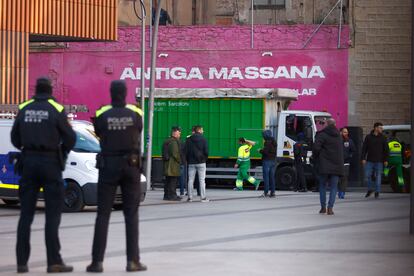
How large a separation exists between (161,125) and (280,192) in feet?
16.9

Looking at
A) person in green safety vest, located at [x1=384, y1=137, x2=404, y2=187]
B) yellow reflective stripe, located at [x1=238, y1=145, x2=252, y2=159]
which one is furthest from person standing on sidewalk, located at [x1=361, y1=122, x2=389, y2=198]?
yellow reflective stripe, located at [x1=238, y1=145, x2=252, y2=159]

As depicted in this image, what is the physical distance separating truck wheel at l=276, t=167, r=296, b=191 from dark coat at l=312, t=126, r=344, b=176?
44.6 ft

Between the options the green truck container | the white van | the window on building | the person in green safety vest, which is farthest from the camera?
the window on building

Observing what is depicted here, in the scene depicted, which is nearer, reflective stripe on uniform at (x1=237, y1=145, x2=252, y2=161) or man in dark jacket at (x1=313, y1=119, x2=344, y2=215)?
man in dark jacket at (x1=313, y1=119, x2=344, y2=215)

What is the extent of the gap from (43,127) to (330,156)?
36.8 feet

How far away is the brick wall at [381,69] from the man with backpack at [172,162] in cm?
1434

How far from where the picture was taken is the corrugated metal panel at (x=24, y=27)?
3023 cm

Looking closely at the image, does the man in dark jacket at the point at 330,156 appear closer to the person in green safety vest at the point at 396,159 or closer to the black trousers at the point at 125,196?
the black trousers at the point at 125,196

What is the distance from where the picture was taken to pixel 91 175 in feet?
76.5

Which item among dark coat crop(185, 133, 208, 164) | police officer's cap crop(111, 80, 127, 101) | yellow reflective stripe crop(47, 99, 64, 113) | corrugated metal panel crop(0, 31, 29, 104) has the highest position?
corrugated metal panel crop(0, 31, 29, 104)

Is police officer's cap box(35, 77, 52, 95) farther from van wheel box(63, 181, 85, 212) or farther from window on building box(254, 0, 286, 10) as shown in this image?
A: window on building box(254, 0, 286, 10)

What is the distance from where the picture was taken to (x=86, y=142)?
23938mm

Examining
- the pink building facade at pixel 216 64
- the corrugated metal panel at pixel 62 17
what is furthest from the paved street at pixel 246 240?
the pink building facade at pixel 216 64

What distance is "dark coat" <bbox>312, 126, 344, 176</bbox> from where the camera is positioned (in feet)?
74.2
